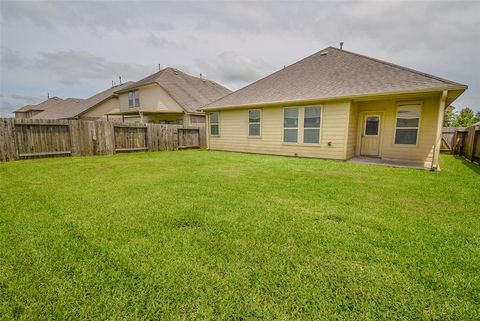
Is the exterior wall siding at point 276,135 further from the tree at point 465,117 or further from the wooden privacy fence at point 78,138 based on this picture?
the tree at point 465,117

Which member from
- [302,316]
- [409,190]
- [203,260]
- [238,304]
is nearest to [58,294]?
[203,260]

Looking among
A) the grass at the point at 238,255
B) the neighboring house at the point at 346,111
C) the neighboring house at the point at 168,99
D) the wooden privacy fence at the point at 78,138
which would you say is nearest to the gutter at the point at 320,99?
the neighboring house at the point at 346,111

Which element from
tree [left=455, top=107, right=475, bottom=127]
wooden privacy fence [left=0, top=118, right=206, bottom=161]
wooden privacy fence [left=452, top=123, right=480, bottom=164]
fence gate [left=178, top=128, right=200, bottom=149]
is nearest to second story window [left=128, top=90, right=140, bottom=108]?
fence gate [left=178, top=128, right=200, bottom=149]

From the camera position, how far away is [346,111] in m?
8.94

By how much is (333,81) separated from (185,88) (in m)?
15.1

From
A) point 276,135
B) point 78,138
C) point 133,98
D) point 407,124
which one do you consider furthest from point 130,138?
point 407,124

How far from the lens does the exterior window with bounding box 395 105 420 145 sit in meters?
8.80

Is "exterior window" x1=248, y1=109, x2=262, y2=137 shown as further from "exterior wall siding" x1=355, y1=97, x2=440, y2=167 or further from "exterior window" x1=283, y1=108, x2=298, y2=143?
"exterior wall siding" x1=355, y1=97, x2=440, y2=167

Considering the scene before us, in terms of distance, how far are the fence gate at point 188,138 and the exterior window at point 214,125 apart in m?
2.00

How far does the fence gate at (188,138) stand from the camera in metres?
14.8

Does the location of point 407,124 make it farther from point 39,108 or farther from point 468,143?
point 39,108

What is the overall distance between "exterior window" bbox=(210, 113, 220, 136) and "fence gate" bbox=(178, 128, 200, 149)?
6.57 feet

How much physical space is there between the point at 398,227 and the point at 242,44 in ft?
44.2

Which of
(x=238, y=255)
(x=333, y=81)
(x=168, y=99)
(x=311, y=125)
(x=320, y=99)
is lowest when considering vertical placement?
(x=238, y=255)
